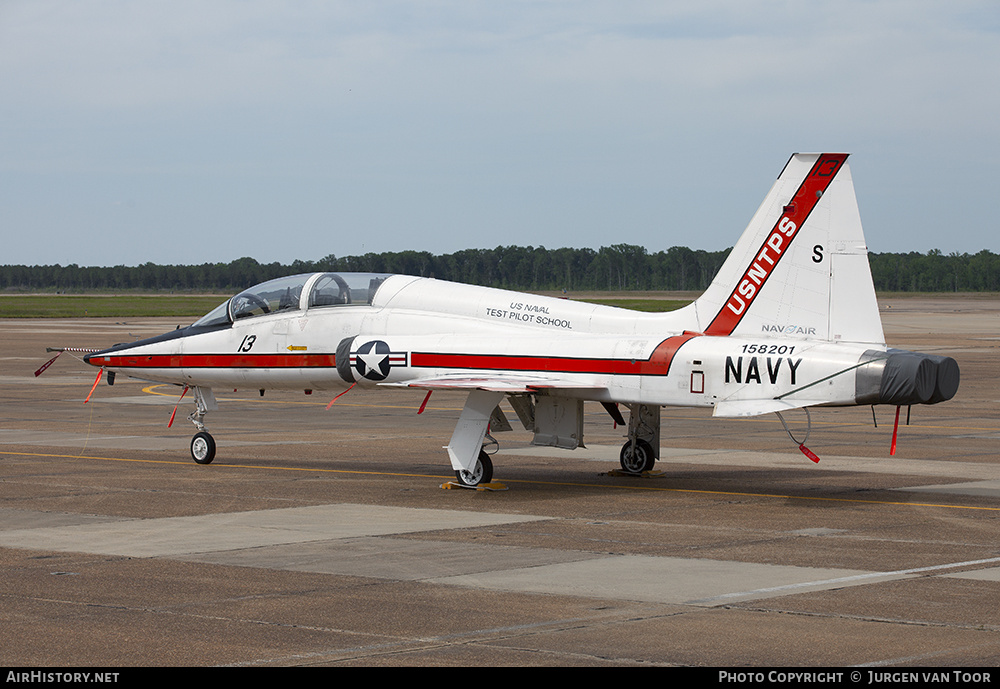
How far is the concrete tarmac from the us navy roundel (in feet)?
5.41

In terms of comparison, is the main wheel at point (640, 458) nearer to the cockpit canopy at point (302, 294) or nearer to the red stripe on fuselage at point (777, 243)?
the red stripe on fuselage at point (777, 243)

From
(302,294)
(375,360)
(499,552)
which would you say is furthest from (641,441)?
(499,552)

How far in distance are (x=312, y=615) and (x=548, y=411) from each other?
27.7 feet

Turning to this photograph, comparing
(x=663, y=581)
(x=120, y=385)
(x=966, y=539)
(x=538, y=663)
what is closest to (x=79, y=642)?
(x=538, y=663)

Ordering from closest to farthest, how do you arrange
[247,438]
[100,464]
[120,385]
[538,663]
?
[538,663], [100,464], [247,438], [120,385]

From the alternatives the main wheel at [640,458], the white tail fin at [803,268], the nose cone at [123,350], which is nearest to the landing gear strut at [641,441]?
the main wheel at [640,458]

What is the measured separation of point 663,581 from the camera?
11398mm

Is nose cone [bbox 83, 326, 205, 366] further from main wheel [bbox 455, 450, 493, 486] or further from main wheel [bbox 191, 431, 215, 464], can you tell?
main wheel [bbox 455, 450, 493, 486]

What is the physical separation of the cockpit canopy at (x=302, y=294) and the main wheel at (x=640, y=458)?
456 centimetres

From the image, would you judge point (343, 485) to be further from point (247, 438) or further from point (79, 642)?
point (79, 642)

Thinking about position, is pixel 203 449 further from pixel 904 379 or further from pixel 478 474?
pixel 904 379

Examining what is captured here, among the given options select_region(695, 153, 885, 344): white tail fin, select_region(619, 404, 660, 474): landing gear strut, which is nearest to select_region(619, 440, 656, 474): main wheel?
select_region(619, 404, 660, 474): landing gear strut

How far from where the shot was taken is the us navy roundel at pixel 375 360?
58.6 ft

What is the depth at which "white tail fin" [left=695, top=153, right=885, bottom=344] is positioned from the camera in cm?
1588
